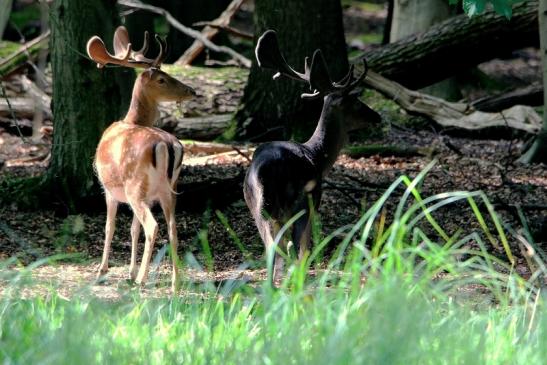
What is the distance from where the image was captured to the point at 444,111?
1170 cm

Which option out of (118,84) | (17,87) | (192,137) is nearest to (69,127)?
(118,84)

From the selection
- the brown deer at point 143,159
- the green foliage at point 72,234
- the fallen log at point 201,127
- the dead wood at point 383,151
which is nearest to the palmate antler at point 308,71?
the brown deer at point 143,159

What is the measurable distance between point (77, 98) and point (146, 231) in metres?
2.23

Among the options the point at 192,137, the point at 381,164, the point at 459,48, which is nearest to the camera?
the point at 381,164

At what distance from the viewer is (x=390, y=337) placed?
3906mm

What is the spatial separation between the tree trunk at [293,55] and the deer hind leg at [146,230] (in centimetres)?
377

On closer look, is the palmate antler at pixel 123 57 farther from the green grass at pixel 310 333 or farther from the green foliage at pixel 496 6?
the green grass at pixel 310 333

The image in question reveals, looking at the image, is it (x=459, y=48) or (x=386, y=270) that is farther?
(x=459, y=48)

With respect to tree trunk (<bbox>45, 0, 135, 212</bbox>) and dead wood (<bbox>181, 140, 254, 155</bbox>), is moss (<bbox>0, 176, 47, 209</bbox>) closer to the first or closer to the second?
tree trunk (<bbox>45, 0, 135, 212</bbox>)

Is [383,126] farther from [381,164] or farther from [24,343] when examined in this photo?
[24,343]

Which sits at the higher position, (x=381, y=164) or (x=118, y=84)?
(x=118, y=84)

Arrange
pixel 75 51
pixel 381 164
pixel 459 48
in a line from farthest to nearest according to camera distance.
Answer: pixel 459 48 → pixel 381 164 → pixel 75 51

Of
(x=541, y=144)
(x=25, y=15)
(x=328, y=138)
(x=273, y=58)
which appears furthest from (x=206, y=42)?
(x=25, y=15)

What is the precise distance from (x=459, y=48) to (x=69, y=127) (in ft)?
17.2
